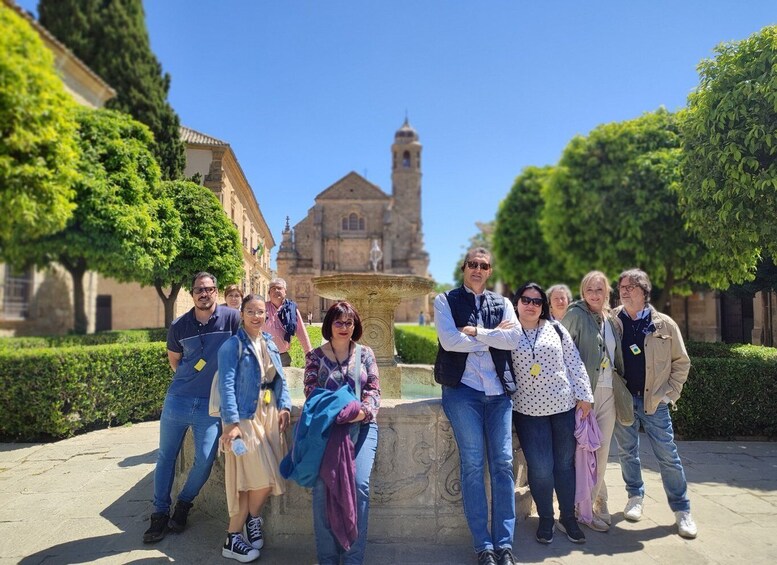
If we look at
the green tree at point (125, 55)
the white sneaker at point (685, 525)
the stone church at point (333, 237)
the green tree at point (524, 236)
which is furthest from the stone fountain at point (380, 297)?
the green tree at point (524, 236)

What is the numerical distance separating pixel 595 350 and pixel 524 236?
23.0 meters

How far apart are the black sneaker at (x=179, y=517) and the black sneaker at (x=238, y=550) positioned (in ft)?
1.78

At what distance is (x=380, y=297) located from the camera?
599 centimetres

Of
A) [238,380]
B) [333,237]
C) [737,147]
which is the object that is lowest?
[238,380]

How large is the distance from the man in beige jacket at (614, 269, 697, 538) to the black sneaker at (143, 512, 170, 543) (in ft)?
11.4

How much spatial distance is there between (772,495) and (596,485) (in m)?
2.15

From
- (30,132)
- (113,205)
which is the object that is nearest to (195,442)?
(30,132)

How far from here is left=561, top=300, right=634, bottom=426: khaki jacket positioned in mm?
3615

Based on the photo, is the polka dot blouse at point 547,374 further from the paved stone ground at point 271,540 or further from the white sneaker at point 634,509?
the white sneaker at point 634,509

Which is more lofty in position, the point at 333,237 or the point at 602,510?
the point at 333,237

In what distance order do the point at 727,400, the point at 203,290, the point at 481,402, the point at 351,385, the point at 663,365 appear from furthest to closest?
the point at 727,400 < the point at 663,365 < the point at 203,290 < the point at 481,402 < the point at 351,385

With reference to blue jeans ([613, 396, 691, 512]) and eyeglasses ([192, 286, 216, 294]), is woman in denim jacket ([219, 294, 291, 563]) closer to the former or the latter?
eyeglasses ([192, 286, 216, 294])

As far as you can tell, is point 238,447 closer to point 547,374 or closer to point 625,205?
point 547,374

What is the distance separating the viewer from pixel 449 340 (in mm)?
3084
